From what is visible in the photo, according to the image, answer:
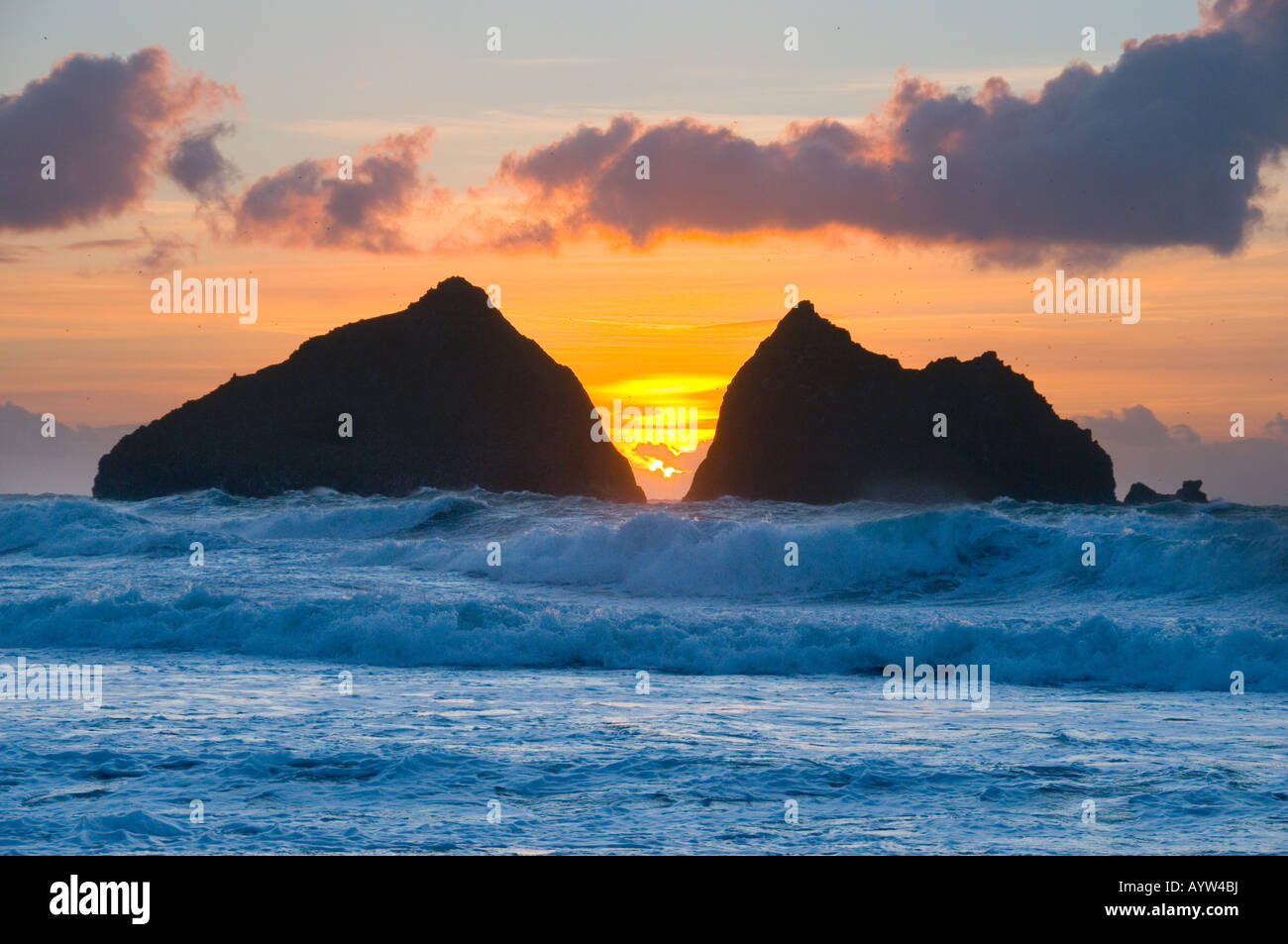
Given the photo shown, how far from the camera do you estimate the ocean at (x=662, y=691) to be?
28.8 feet

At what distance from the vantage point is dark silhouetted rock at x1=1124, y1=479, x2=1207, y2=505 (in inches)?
2298

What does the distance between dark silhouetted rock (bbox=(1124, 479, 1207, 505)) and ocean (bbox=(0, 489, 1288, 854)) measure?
24868 millimetres

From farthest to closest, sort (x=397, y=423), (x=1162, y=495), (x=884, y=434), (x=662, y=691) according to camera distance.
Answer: (x=397, y=423)
(x=884, y=434)
(x=1162, y=495)
(x=662, y=691)

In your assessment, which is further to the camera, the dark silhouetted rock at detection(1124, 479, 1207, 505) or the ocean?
the dark silhouetted rock at detection(1124, 479, 1207, 505)

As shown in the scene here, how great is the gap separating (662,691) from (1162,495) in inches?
2244

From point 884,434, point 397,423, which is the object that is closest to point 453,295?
point 397,423

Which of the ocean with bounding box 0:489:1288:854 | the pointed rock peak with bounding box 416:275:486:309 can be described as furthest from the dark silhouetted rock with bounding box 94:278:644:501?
the ocean with bounding box 0:489:1288:854

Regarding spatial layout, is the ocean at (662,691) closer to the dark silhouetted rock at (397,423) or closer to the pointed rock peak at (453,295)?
the dark silhouetted rock at (397,423)

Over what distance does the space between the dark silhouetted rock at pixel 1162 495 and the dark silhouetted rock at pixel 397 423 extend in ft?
131

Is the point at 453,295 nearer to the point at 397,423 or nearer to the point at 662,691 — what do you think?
the point at 397,423

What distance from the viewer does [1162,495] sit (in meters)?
64.9

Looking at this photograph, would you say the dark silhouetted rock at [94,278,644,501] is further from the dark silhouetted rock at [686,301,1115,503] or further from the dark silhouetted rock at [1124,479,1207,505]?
the dark silhouetted rock at [1124,479,1207,505]

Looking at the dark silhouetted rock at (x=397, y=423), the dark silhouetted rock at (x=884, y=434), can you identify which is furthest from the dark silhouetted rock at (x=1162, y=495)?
the dark silhouetted rock at (x=397, y=423)
